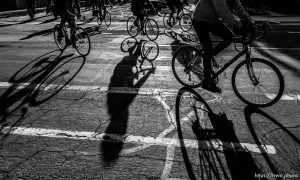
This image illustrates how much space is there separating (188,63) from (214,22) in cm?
119

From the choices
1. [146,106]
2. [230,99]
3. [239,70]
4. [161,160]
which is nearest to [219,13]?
[239,70]

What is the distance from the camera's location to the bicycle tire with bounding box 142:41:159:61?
29.6ft

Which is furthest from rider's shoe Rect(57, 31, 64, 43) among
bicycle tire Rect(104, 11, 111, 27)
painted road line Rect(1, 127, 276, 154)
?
bicycle tire Rect(104, 11, 111, 27)

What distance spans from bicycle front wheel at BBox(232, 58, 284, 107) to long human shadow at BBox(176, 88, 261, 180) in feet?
2.72

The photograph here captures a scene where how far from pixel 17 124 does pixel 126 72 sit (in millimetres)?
3319

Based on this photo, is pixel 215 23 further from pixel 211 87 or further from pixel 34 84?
pixel 34 84

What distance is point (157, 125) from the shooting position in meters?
4.70

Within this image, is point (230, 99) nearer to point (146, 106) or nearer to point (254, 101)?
point (254, 101)

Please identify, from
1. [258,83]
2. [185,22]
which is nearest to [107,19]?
[185,22]

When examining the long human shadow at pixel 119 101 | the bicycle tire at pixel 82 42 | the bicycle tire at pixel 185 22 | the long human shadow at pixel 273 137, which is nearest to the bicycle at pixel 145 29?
the bicycle tire at pixel 185 22

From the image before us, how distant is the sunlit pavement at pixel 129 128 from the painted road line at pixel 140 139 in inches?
0.6

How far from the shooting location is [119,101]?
569cm

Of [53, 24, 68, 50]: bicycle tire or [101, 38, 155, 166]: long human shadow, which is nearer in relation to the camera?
[101, 38, 155, 166]: long human shadow

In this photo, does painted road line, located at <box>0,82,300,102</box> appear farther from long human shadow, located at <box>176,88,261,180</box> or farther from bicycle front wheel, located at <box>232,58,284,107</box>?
long human shadow, located at <box>176,88,261,180</box>
